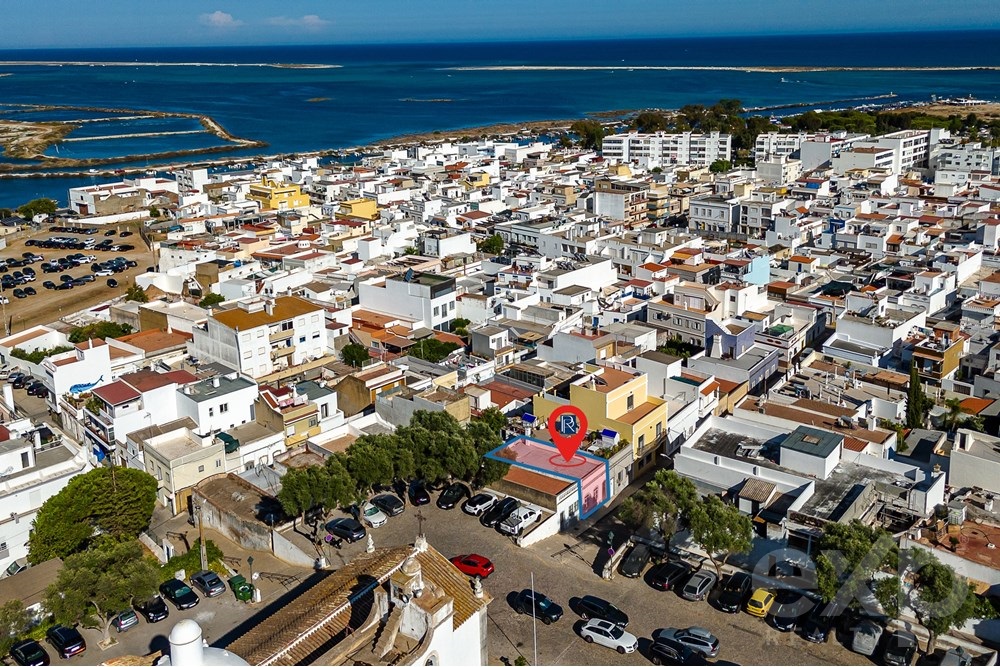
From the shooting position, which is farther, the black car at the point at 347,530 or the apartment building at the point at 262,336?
the apartment building at the point at 262,336

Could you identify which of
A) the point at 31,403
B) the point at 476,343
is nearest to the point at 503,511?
the point at 476,343

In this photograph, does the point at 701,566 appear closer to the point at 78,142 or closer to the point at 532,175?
the point at 532,175

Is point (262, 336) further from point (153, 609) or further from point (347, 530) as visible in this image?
point (153, 609)

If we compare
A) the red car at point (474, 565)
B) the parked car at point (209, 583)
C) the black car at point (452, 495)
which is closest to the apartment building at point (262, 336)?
the black car at point (452, 495)

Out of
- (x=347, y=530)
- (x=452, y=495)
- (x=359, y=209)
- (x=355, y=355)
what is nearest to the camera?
(x=347, y=530)

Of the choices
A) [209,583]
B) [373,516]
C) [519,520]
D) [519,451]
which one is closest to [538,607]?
[519,520]

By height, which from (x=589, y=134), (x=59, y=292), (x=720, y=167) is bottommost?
(x=59, y=292)

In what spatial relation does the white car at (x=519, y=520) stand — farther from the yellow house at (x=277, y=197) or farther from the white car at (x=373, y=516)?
the yellow house at (x=277, y=197)
